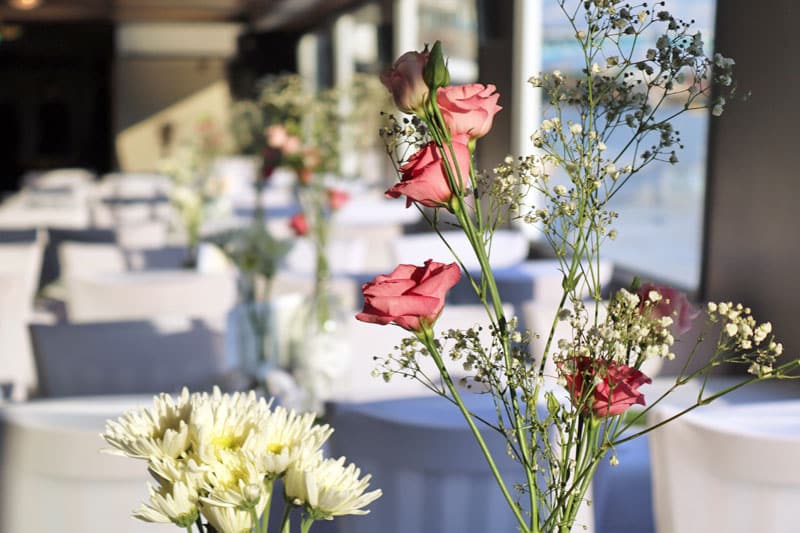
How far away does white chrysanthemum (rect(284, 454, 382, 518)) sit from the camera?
718 mm

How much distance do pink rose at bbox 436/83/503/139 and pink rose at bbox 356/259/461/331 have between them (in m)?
0.10

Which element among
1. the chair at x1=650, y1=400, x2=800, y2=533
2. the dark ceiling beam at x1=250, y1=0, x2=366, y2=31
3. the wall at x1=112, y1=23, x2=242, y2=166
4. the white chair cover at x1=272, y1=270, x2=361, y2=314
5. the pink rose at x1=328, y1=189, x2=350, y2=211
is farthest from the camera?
the wall at x1=112, y1=23, x2=242, y2=166

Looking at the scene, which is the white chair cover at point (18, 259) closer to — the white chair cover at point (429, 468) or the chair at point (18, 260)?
the chair at point (18, 260)

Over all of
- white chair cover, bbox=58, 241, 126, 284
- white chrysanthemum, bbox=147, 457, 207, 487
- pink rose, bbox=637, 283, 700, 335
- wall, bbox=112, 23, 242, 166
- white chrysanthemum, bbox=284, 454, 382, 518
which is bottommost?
white chair cover, bbox=58, 241, 126, 284

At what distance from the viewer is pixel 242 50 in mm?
14680

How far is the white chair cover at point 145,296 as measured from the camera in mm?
3426

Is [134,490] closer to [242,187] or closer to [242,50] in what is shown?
[242,187]

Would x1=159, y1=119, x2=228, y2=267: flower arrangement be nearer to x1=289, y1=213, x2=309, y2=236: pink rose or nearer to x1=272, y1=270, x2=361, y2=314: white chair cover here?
x1=272, y1=270, x2=361, y2=314: white chair cover

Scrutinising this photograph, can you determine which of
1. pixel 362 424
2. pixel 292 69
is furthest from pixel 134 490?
pixel 292 69

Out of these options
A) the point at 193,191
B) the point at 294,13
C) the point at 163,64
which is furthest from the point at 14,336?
the point at 163,64

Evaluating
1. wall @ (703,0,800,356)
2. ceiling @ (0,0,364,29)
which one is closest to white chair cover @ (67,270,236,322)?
wall @ (703,0,800,356)

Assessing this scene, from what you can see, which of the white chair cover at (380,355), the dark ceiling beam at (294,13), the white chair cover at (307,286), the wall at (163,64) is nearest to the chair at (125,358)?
the white chair cover at (380,355)

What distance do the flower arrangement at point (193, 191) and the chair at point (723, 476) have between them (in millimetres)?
3204

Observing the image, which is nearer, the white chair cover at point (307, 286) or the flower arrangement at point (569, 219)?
the flower arrangement at point (569, 219)
